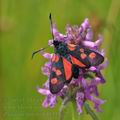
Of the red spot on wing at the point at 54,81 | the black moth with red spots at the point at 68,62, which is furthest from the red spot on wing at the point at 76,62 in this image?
the red spot on wing at the point at 54,81

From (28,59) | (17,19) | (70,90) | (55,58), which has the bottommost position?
(70,90)

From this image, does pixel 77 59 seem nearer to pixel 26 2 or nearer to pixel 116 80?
pixel 116 80

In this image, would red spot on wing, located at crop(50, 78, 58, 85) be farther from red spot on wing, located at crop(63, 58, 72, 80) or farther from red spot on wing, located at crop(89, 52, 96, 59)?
red spot on wing, located at crop(89, 52, 96, 59)

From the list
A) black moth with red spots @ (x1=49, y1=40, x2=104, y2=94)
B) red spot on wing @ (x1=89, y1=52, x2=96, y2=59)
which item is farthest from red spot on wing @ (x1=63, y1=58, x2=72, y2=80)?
red spot on wing @ (x1=89, y1=52, x2=96, y2=59)

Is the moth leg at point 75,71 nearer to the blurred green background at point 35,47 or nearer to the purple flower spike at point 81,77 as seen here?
the purple flower spike at point 81,77

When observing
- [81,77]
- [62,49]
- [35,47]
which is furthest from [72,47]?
[35,47]

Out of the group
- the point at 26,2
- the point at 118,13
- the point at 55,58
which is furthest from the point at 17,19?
the point at 55,58
